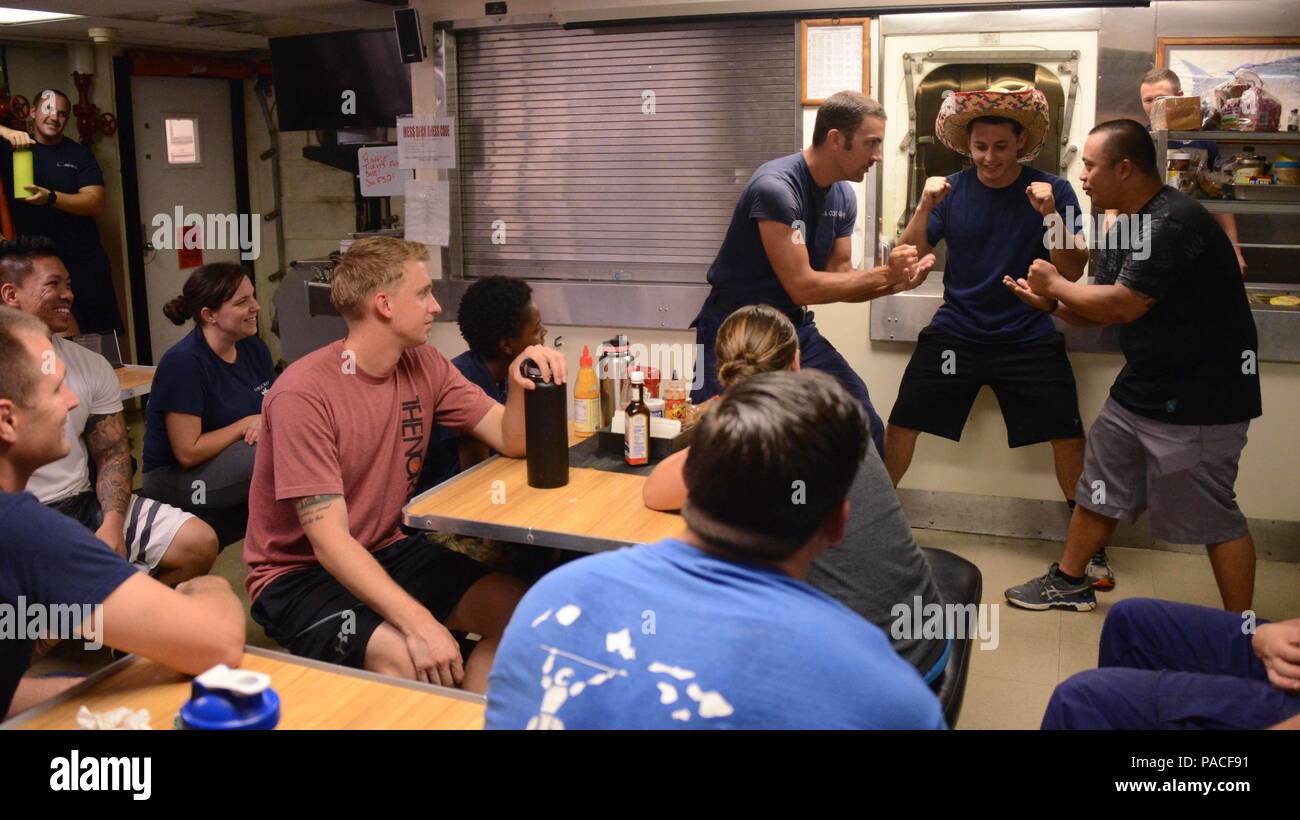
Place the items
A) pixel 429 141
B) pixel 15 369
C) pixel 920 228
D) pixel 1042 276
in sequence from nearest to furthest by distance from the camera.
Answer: pixel 15 369, pixel 1042 276, pixel 920 228, pixel 429 141

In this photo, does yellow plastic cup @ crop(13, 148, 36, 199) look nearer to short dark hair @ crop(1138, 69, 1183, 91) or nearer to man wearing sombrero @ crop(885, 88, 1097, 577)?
man wearing sombrero @ crop(885, 88, 1097, 577)

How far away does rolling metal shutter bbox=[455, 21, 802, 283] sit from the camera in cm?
498

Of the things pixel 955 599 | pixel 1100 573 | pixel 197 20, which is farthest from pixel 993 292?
pixel 197 20

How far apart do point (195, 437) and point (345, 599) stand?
1.40 m

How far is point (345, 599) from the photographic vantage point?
2.62 metres

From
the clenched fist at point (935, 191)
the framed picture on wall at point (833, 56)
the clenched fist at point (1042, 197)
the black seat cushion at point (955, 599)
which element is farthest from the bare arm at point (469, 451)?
the framed picture on wall at point (833, 56)

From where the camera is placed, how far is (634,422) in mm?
3051

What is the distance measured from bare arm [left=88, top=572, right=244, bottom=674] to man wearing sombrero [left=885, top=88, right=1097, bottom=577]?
3257 millimetres

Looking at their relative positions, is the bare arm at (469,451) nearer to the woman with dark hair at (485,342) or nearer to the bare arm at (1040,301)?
the woman with dark hair at (485,342)

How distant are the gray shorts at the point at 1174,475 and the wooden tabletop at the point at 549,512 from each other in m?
1.82

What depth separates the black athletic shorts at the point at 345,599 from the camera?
8.36 feet

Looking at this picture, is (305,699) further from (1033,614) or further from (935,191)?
(935,191)

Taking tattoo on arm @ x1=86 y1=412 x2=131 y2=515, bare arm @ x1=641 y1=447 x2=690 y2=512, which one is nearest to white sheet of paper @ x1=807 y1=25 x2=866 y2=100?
bare arm @ x1=641 y1=447 x2=690 y2=512
